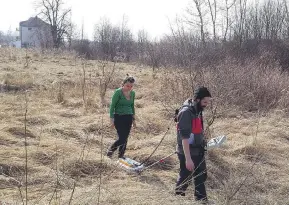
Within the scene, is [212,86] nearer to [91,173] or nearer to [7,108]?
[91,173]

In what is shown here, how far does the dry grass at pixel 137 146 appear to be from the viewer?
4.06 m

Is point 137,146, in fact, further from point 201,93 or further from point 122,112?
point 201,93

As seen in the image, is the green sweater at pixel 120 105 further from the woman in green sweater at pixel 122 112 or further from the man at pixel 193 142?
the man at pixel 193 142

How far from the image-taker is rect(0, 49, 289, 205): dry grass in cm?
406

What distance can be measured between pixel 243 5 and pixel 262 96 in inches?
737

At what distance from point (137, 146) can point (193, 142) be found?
2.66m

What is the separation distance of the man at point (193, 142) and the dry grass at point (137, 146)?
0.85ft

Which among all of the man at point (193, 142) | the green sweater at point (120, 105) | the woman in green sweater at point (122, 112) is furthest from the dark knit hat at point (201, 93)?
the green sweater at point (120, 105)

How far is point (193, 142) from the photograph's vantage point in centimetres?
389

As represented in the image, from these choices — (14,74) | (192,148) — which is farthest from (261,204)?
(14,74)

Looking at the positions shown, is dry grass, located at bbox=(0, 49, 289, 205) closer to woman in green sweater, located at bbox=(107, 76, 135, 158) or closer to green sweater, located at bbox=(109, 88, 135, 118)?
woman in green sweater, located at bbox=(107, 76, 135, 158)

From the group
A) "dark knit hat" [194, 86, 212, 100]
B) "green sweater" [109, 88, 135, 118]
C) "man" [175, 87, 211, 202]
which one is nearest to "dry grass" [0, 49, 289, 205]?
"man" [175, 87, 211, 202]

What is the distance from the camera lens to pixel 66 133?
6.62 metres

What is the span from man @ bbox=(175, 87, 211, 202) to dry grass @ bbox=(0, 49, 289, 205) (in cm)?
26
